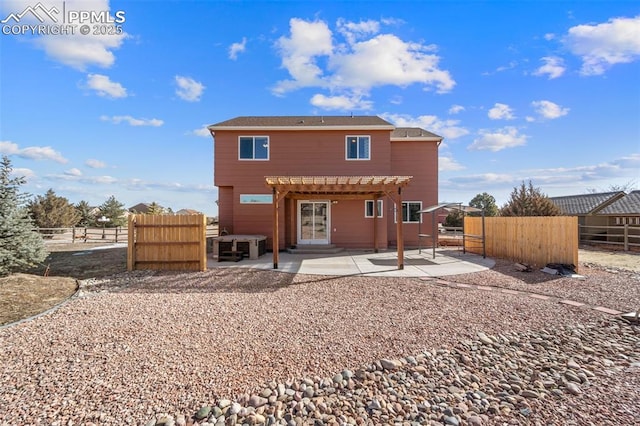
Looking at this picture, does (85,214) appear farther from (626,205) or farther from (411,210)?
(626,205)

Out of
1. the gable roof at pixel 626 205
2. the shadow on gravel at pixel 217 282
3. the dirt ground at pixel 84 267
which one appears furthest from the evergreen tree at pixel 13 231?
the gable roof at pixel 626 205

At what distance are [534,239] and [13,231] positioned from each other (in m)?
15.9

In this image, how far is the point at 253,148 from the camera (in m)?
13.8

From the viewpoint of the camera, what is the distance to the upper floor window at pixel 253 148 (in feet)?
45.1

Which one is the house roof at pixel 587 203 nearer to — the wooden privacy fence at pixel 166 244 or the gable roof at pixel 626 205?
the gable roof at pixel 626 205

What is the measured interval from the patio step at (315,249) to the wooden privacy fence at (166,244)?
4.92m

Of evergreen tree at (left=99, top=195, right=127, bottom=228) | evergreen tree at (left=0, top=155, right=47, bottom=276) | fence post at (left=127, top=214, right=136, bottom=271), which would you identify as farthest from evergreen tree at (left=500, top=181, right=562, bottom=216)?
evergreen tree at (left=99, top=195, right=127, bottom=228)

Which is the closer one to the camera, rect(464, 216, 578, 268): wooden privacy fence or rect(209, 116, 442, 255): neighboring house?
rect(464, 216, 578, 268): wooden privacy fence

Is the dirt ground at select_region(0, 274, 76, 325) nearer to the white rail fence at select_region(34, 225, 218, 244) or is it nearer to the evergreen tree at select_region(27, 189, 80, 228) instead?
the white rail fence at select_region(34, 225, 218, 244)

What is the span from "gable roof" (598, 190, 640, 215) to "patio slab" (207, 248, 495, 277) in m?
12.7

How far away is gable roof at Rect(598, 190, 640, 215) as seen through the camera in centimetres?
1617

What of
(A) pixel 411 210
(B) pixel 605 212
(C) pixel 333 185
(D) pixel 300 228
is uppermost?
(C) pixel 333 185

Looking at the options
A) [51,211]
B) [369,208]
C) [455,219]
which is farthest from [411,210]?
[51,211]

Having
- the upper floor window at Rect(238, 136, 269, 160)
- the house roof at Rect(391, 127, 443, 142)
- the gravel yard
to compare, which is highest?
the house roof at Rect(391, 127, 443, 142)
